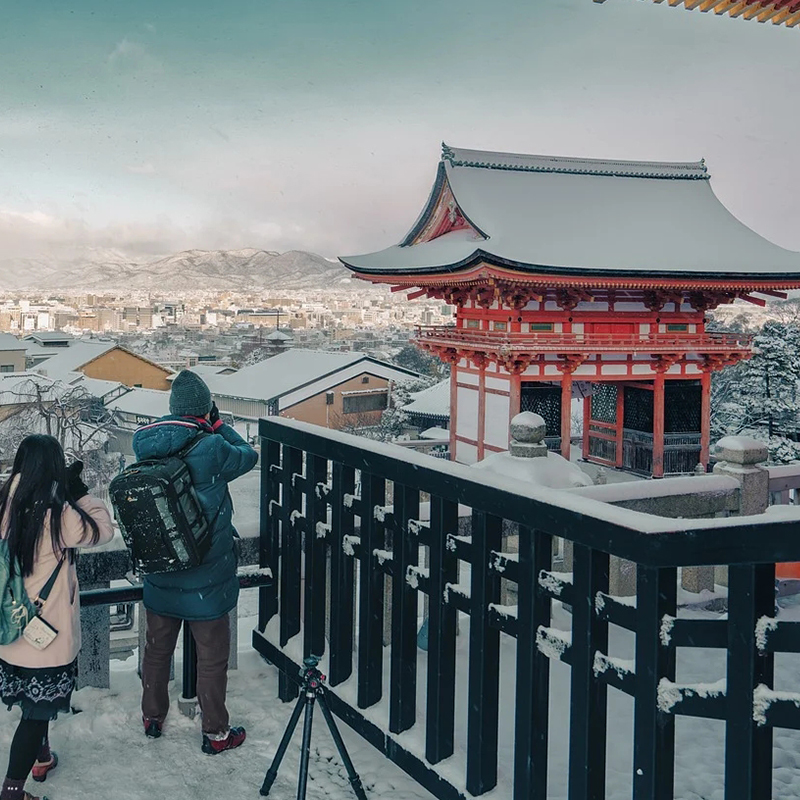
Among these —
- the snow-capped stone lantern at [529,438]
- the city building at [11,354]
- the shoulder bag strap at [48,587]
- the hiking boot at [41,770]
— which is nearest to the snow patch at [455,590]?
the shoulder bag strap at [48,587]

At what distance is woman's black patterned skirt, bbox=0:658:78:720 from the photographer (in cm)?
154

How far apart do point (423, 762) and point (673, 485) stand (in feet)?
5.14

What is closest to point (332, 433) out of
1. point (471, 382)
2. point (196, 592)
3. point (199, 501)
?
point (199, 501)

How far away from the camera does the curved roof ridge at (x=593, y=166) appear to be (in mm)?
12586

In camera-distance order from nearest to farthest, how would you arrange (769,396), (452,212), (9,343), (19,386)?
(452,212) → (19,386) → (769,396) → (9,343)

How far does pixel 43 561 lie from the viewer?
1569 millimetres

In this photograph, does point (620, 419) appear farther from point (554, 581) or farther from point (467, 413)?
point (554, 581)

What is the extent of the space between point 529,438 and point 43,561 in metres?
2.02

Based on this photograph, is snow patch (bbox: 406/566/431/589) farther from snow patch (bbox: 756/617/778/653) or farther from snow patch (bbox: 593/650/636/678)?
snow patch (bbox: 756/617/778/653)

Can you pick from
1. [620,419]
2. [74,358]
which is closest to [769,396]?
[620,419]

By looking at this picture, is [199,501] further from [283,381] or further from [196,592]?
[283,381]

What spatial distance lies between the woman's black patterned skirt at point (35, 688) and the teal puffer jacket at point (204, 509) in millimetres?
256

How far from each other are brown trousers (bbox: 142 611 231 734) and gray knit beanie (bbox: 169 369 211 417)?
1.51 ft

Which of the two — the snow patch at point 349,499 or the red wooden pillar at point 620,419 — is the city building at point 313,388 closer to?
the red wooden pillar at point 620,419
